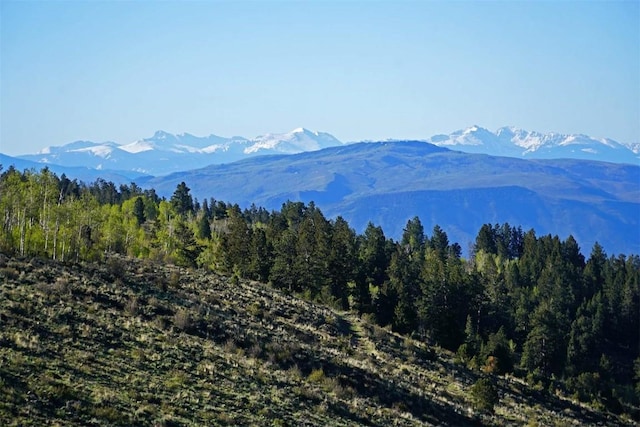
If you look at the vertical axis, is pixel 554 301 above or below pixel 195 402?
below

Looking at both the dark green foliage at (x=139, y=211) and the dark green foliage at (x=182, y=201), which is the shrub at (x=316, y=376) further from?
the dark green foliage at (x=182, y=201)

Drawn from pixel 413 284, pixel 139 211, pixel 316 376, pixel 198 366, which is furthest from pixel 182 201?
pixel 198 366

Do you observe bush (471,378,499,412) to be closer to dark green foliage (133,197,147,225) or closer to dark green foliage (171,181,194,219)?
dark green foliage (133,197,147,225)

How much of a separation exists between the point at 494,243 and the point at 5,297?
12545cm

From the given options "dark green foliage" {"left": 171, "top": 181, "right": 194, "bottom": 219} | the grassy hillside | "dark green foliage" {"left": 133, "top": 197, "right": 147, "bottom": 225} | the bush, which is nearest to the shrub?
the grassy hillside

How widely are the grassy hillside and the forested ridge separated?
35.5ft

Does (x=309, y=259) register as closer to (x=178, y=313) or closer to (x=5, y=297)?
(x=178, y=313)

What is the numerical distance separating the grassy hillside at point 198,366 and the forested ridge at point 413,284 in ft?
35.5

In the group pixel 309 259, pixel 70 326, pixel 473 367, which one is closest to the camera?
pixel 70 326

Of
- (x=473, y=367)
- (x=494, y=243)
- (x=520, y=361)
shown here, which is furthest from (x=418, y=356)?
(x=494, y=243)

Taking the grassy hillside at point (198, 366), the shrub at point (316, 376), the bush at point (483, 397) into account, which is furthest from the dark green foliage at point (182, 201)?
the shrub at point (316, 376)

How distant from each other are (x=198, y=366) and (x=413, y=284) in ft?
182

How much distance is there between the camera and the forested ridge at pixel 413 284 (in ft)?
207

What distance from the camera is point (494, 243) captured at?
142125 mm
